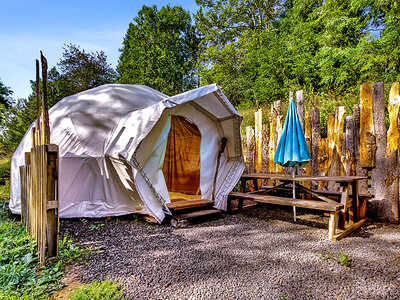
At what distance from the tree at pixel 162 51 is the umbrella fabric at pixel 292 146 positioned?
13764 mm

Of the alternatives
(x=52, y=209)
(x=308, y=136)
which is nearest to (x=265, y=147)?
(x=308, y=136)

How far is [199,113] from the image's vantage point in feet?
16.4

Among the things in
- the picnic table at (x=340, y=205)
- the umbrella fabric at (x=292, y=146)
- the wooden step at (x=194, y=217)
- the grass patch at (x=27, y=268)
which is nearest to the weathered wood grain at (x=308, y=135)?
the picnic table at (x=340, y=205)

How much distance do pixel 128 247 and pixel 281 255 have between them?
1.88 metres

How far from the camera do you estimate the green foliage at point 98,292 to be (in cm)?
181

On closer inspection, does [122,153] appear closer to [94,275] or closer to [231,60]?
[94,275]

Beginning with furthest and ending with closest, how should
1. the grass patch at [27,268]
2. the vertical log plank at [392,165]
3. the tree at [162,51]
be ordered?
the tree at [162,51] → the vertical log plank at [392,165] → the grass patch at [27,268]

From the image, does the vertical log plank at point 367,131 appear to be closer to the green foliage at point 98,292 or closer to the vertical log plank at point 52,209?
the green foliage at point 98,292

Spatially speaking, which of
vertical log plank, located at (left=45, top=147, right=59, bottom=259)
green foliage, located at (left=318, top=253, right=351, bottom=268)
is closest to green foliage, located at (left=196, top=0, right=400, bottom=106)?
green foliage, located at (left=318, top=253, right=351, bottom=268)

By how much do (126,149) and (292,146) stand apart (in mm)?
2706

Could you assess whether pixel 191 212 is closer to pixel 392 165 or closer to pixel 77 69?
pixel 392 165

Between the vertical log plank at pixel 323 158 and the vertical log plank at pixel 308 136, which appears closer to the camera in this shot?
the vertical log plank at pixel 323 158

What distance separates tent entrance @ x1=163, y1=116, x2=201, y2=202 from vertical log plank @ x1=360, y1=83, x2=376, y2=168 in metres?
3.50

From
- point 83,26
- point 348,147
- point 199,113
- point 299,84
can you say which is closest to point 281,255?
point 348,147
